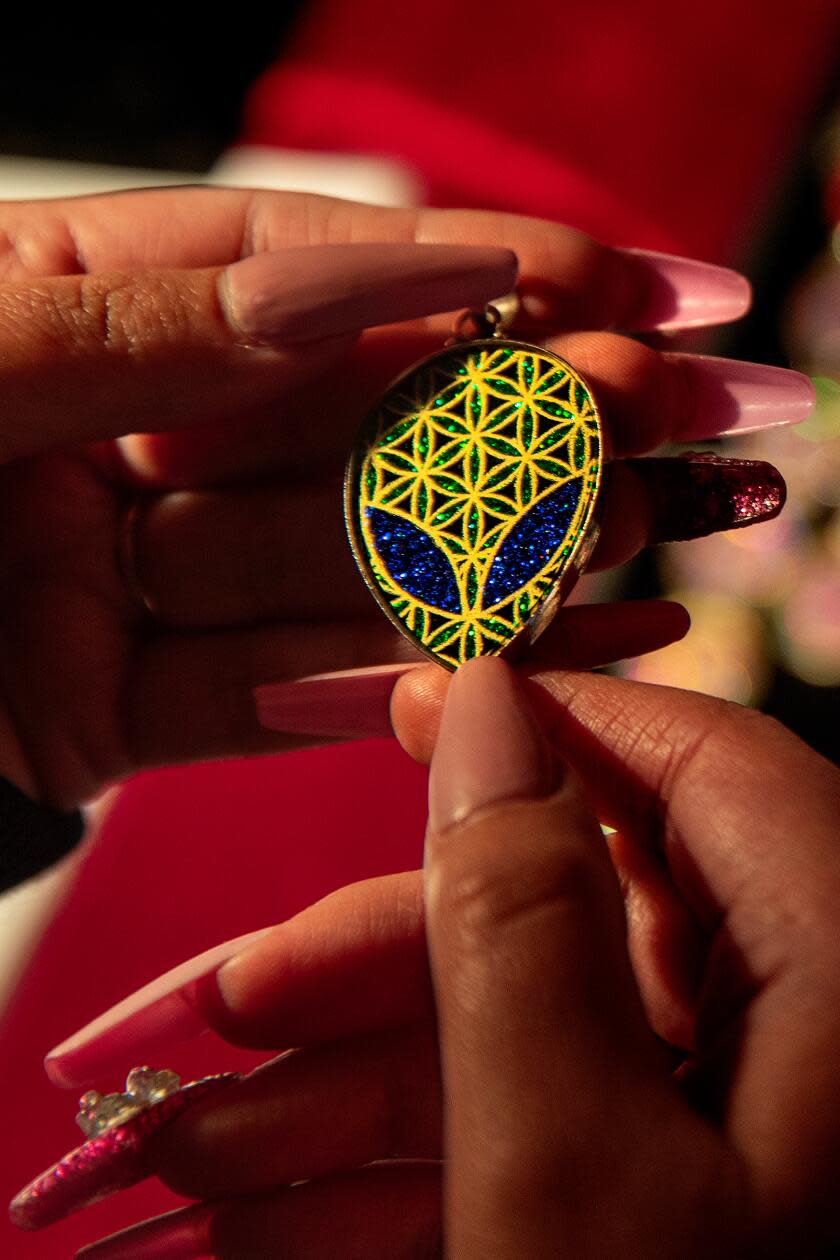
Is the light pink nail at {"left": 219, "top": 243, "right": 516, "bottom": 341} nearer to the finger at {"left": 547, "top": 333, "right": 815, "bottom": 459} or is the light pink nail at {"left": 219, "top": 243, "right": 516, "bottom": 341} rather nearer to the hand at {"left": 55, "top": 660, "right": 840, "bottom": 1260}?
the finger at {"left": 547, "top": 333, "right": 815, "bottom": 459}

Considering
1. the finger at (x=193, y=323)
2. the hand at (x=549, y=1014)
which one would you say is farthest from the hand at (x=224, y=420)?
the hand at (x=549, y=1014)

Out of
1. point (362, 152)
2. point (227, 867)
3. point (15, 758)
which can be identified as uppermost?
point (362, 152)

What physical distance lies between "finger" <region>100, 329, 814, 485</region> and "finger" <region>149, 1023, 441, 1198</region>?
697 millimetres

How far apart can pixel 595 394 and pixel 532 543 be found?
0.17m

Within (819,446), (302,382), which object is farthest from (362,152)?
(302,382)

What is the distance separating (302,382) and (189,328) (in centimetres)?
17

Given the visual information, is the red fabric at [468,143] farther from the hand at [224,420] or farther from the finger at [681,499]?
the finger at [681,499]

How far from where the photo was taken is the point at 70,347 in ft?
3.25

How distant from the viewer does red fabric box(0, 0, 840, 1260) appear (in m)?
1.62

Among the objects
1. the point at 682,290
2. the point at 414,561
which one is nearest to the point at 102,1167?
the point at 414,561

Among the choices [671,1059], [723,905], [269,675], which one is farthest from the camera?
[269,675]

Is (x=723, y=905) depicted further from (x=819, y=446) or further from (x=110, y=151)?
(x=110, y=151)

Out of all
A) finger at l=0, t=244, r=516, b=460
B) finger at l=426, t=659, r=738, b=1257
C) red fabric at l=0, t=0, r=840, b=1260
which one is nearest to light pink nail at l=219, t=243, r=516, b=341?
finger at l=0, t=244, r=516, b=460

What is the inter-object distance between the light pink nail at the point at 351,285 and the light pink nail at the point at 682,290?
0.22 m
